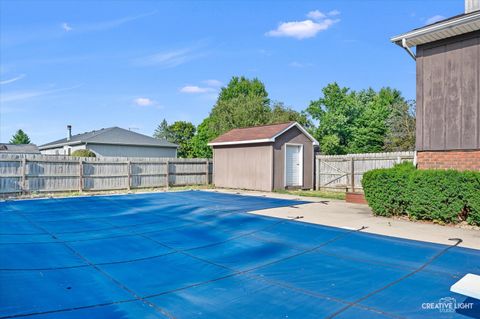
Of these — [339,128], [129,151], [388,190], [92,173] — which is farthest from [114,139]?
[388,190]

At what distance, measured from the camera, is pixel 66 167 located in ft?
47.5

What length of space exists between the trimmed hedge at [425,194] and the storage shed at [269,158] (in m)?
6.59

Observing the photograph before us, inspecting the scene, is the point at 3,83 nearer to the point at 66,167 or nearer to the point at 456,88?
the point at 66,167

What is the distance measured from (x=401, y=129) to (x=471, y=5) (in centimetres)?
1628

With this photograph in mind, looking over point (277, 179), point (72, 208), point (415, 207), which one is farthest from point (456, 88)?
point (72, 208)

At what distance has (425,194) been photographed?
7.19 meters

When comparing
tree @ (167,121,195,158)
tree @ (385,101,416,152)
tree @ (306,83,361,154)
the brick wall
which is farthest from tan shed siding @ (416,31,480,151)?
tree @ (167,121,195,158)

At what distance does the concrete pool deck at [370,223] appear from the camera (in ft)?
19.4

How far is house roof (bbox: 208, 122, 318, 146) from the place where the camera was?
14.8 meters

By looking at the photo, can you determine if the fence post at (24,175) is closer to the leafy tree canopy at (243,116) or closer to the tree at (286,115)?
the leafy tree canopy at (243,116)

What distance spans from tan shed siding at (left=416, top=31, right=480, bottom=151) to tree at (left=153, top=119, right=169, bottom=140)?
41589 mm

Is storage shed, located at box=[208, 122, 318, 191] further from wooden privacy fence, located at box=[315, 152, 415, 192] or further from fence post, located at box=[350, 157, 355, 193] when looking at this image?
fence post, located at box=[350, 157, 355, 193]

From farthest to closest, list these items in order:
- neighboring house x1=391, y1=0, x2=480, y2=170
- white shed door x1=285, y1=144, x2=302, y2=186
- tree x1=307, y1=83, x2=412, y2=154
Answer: tree x1=307, y1=83, x2=412, y2=154, white shed door x1=285, y1=144, x2=302, y2=186, neighboring house x1=391, y1=0, x2=480, y2=170

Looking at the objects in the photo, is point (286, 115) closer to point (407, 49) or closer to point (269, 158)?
point (269, 158)
